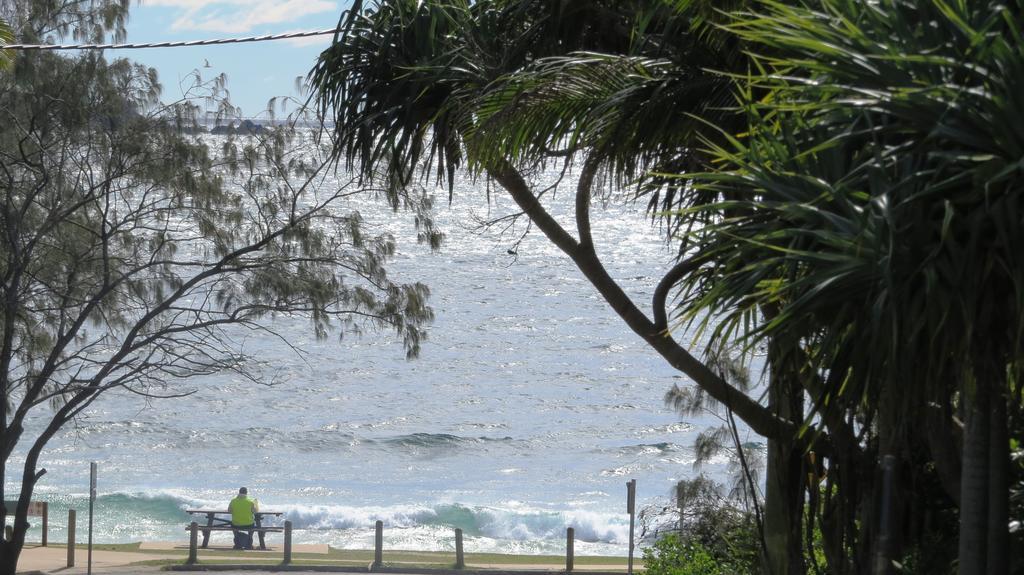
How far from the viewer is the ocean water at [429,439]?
122ft

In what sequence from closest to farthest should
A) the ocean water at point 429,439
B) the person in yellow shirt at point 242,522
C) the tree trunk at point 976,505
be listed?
the tree trunk at point 976,505 < the person in yellow shirt at point 242,522 < the ocean water at point 429,439

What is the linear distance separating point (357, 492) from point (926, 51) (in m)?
40.3

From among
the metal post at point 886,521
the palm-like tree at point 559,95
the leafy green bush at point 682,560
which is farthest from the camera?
the leafy green bush at point 682,560

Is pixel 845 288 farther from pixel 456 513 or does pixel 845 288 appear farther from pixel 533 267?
pixel 533 267

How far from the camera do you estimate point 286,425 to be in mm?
55344

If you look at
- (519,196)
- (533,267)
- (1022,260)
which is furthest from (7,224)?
(533,267)

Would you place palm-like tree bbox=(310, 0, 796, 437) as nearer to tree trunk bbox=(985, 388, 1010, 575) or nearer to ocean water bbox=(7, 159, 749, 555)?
tree trunk bbox=(985, 388, 1010, 575)

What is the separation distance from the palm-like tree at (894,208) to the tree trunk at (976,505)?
0.02m

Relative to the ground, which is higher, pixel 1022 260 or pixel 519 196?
pixel 519 196

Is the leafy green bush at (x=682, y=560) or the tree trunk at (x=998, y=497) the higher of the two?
the tree trunk at (x=998, y=497)

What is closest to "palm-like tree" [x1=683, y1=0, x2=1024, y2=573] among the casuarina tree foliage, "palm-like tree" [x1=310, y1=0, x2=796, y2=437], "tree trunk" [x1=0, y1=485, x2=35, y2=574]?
"palm-like tree" [x1=310, y1=0, x2=796, y2=437]

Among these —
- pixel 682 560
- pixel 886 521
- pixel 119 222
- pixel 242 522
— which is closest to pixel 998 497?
pixel 886 521

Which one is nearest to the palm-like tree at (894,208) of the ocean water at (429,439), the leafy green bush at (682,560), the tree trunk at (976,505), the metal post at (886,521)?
the tree trunk at (976,505)

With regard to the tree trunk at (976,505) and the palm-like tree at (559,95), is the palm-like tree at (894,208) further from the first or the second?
the palm-like tree at (559,95)
